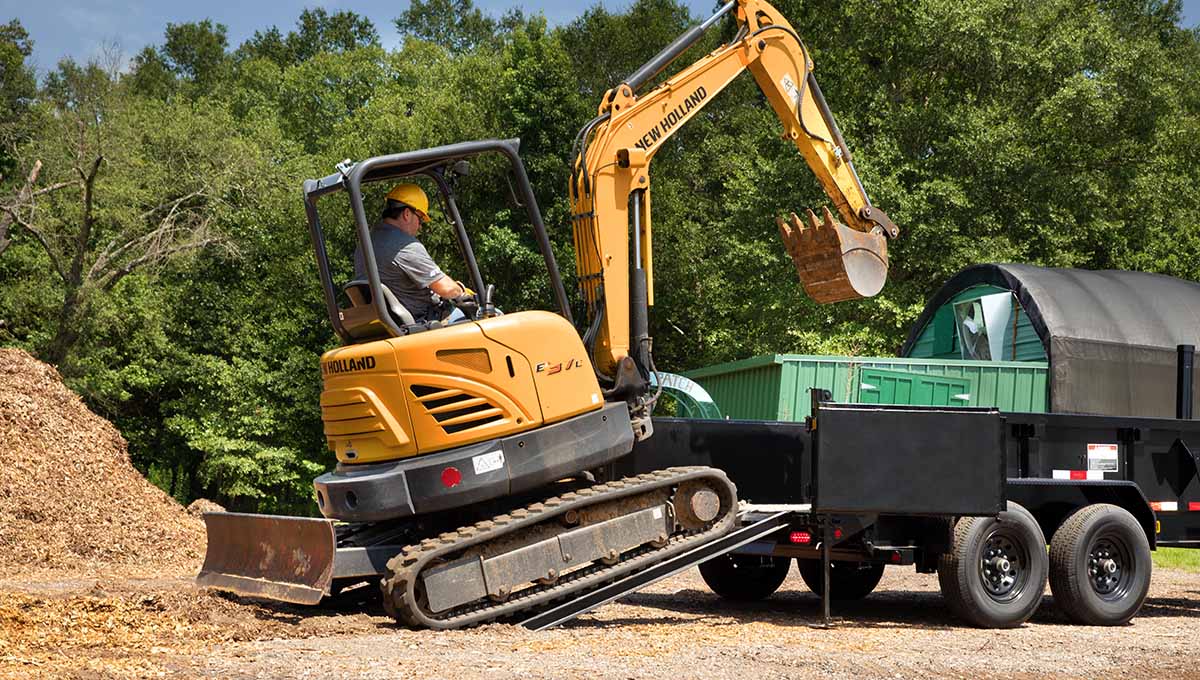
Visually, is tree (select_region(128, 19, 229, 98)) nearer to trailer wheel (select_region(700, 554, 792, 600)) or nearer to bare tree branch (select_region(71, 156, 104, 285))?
bare tree branch (select_region(71, 156, 104, 285))

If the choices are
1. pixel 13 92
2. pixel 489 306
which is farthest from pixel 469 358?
pixel 13 92

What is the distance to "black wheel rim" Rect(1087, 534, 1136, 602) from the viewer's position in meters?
10.9

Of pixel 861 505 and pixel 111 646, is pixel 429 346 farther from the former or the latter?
pixel 861 505

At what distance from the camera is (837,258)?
11.1 m

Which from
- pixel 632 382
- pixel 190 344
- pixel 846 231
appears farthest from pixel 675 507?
pixel 190 344

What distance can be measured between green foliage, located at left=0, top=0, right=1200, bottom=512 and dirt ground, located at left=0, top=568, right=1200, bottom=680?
1726cm

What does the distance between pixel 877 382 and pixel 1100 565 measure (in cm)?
687

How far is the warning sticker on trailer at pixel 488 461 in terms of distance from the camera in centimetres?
876

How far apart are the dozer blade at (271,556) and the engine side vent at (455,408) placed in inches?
38.7

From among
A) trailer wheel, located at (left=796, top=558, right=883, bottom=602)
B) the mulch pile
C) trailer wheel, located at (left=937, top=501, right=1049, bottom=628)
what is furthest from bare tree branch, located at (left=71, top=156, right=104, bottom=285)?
trailer wheel, located at (left=937, top=501, right=1049, bottom=628)

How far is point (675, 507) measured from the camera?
32.0 feet

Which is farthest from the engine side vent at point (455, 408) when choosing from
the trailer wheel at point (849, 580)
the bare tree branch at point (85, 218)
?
the bare tree branch at point (85, 218)

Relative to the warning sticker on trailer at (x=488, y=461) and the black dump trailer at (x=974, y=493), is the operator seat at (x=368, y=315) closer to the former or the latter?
the warning sticker on trailer at (x=488, y=461)

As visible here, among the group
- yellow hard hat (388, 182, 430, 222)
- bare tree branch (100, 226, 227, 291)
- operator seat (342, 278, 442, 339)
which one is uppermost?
bare tree branch (100, 226, 227, 291)
